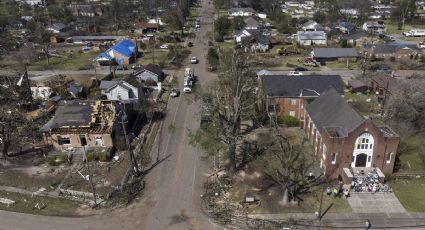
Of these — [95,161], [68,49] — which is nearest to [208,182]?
[95,161]

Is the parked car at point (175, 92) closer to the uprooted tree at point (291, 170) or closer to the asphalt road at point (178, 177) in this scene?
the asphalt road at point (178, 177)

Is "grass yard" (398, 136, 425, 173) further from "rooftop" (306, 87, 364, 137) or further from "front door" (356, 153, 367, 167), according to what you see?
"rooftop" (306, 87, 364, 137)

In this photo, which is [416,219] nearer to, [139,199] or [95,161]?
[139,199]

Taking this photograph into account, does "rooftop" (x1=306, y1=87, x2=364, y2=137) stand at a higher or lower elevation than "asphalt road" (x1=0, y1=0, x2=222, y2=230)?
higher

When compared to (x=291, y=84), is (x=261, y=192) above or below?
below

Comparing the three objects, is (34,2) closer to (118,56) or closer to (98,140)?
(118,56)

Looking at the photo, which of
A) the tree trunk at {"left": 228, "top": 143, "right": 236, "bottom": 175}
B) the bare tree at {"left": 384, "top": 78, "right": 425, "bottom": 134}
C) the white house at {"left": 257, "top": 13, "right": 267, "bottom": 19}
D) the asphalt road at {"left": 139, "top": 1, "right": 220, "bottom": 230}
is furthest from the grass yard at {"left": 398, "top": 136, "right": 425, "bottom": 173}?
the white house at {"left": 257, "top": 13, "right": 267, "bottom": 19}

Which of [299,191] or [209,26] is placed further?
[209,26]
